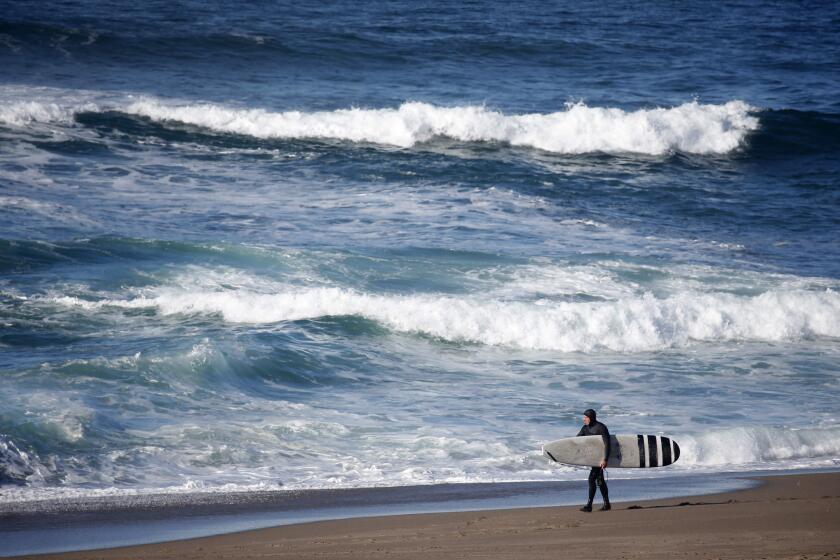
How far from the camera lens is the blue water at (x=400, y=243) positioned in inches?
388

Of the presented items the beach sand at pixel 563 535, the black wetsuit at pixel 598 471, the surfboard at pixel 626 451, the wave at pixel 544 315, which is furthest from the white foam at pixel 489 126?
the beach sand at pixel 563 535

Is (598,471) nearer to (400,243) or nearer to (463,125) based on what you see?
(400,243)

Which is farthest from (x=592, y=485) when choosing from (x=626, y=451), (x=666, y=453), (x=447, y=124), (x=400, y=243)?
(x=447, y=124)

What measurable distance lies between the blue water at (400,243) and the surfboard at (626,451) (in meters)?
0.52

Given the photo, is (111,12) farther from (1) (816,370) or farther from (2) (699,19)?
(1) (816,370)

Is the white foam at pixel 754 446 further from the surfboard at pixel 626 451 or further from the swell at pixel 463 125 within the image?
the swell at pixel 463 125

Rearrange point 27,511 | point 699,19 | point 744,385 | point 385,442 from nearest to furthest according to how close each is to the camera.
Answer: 1. point 27,511
2. point 385,442
3. point 744,385
4. point 699,19

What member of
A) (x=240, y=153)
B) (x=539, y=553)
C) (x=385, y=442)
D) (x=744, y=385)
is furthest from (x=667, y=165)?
(x=539, y=553)

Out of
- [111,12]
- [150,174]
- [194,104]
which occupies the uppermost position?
[111,12]

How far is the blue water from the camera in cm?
986

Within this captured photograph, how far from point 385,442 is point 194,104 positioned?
15857 mm

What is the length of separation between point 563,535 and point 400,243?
997 cm

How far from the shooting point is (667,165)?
22266mm

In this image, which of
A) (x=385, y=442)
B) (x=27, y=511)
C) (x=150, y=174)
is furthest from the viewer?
(x=150, y=174)
